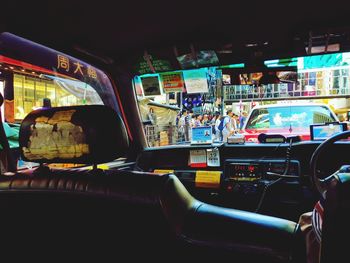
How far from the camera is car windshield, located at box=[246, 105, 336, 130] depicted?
419 cm

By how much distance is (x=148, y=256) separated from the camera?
4.06 feet

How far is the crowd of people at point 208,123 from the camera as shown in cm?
336

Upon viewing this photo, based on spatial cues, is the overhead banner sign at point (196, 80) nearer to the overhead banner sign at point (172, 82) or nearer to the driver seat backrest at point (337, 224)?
the overhead banner sign at point (172, 82)

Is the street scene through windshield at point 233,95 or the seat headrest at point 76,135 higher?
the street scene through windshield at point 233,95

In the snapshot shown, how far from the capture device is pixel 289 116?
4.34 metres

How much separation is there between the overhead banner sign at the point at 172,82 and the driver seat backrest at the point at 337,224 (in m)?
2.42

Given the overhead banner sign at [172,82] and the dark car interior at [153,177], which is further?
the overhead banner sign at [172,82]

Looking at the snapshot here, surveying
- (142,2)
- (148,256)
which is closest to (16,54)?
(142,2)

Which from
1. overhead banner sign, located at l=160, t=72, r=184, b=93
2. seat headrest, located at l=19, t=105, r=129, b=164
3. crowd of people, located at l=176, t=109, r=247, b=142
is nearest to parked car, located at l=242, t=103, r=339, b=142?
crowd of people, located at l=176, t=109, r=247, b=142

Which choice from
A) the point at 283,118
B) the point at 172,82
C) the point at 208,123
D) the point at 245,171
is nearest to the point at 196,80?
the point at 172,82

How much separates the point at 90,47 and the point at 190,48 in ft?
3.22

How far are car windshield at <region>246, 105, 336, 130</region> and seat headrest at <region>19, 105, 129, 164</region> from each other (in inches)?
126

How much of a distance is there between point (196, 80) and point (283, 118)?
1.87m

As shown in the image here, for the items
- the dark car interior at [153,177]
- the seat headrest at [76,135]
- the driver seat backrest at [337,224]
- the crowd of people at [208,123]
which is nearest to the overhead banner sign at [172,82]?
the dark car interior at [153,177]
